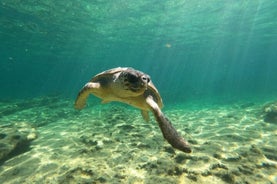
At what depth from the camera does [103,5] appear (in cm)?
2442

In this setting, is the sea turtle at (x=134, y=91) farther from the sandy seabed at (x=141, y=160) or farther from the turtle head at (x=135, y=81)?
the sandy seabed at (x=141, y=160)

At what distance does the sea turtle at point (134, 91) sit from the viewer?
4.22 metres

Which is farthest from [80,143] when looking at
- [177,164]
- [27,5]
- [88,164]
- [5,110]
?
[27,5]

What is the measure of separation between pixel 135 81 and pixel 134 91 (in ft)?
1.03

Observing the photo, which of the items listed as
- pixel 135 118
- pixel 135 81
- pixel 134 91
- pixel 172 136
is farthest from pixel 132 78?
pixel 135 118

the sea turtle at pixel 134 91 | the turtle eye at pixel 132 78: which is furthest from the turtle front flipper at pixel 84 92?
the turtle eye at pixel 132 78

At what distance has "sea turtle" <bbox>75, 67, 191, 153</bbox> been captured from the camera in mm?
4215

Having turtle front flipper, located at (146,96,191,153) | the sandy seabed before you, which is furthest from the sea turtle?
the sandy seabed

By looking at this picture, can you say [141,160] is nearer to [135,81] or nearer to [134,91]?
[134,91]

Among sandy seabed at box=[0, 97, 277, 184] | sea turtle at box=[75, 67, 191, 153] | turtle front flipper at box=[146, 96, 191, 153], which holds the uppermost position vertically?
sea turtle at box=[75, 67, 191, 153]

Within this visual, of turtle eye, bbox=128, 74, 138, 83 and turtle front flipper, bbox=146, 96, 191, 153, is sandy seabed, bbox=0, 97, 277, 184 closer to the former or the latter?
turtle front flipper, bbox=146, 96, 191, 153

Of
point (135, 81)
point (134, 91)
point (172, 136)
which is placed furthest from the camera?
point (134, 91)

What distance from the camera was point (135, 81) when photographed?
15.0 ft

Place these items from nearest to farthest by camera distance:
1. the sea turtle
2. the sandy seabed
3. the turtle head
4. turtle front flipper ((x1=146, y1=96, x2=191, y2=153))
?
turtle front flipper ((x1=146, y1=96, x2=191, y2=153)), the sea turtle, the turtle head, the sandy seabed
